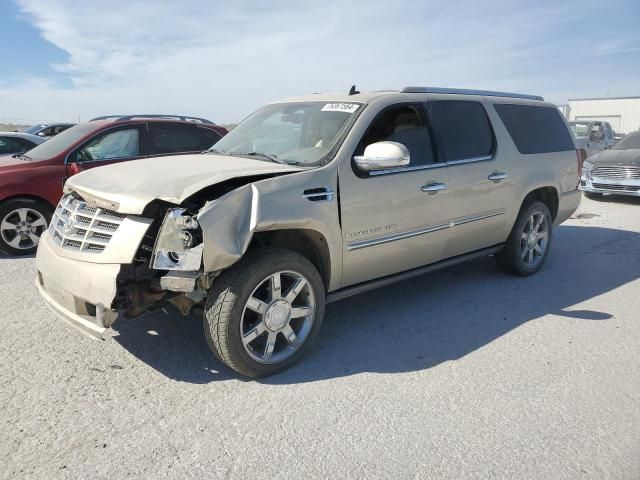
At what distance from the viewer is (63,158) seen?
253 inches

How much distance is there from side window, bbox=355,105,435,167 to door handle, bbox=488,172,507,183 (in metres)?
0.85

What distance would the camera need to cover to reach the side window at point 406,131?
3941 millimetres

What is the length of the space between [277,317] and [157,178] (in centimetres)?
120

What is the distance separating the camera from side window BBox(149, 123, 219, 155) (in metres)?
7.12

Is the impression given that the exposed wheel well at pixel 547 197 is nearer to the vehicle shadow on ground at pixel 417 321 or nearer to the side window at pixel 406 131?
the vehicle shadow on ground at pixel 417 321

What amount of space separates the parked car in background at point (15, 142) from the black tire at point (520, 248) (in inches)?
336

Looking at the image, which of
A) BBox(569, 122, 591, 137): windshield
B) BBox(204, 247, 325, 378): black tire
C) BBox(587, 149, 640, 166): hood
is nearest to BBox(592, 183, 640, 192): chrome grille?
BBox(587, 149, 640, 166): hood

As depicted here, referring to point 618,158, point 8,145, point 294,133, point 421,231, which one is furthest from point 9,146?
point 618,158

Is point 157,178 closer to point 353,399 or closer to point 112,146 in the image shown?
point 353,399

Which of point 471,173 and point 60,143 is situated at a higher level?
point 60,143

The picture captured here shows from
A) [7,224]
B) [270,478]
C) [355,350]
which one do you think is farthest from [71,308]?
[7,224]

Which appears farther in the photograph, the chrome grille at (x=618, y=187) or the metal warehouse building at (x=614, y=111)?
the metal warehouse building at (x=614, y=111)

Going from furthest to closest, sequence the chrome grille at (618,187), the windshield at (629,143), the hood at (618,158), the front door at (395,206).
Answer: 1. the windshield at (629,143)
2. the hood at (618,158)
3. the chrome grille at (618,187)
4. the front door at (395,206)

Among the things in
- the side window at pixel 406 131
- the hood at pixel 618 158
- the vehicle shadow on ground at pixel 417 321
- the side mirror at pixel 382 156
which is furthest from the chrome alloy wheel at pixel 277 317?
the hood at pixel 618 158
